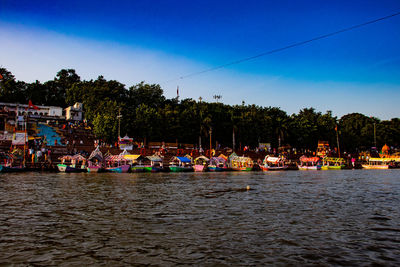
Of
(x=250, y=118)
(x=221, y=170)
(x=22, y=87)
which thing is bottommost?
(x=221, y=170)

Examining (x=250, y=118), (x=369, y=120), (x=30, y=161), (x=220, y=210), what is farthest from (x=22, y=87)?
(x=369, y=120)

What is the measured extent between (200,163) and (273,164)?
16.6 meters

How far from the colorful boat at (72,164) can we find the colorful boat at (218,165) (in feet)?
74.1

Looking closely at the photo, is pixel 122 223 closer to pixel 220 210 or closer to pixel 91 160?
pixel 220 210

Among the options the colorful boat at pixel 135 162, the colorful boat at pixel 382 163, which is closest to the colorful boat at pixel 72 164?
the colorful boat at pixel 135 162

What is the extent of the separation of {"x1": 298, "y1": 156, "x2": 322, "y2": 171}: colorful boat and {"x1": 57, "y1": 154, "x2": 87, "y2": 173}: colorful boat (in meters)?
45.8

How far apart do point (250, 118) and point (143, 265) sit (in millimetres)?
82629

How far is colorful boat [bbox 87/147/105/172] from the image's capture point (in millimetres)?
52875

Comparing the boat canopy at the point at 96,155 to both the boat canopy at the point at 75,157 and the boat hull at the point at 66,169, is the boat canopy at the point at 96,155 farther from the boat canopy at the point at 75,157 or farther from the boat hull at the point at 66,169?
the boat hull at the point at 66,169

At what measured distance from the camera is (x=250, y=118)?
8981 centimetres

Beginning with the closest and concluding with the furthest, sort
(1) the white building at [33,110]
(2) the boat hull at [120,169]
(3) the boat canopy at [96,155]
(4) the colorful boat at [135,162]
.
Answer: (2) the boat hull at [120,169]
(3) the boat canopy at [96,155]
(4) the colorful boat at [135,162]
(1) the white building at [33,110]

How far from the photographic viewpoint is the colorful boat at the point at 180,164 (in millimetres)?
58178

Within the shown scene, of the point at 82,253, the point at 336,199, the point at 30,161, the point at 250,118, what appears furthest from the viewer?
the point at 250,118

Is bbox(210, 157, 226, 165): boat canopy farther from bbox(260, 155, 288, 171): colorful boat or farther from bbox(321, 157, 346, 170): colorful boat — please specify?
bbox(321, 157, 346, 170): colorful boat
